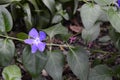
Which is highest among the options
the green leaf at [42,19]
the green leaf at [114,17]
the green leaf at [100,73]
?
the green leaf at [114,17]

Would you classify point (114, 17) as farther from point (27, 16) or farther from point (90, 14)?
point (27, 16)

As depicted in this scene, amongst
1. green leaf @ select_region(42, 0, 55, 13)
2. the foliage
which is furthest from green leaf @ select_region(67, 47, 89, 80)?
green leaf @ select_region(42, 0, 55, 13)

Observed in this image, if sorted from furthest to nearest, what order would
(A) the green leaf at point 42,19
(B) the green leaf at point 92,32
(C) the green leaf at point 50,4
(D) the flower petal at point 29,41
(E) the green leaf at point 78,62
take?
(A) the green leaf at point 42,19, (C) the green leaf at point 50,4, (B) the green leaf at point 92,32, (E) the green leaf at point 78,62, (D) the flower petal at point 29,41

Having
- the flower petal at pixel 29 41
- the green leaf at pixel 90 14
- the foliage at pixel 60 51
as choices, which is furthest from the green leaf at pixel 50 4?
the flower petal at pixel 29 41

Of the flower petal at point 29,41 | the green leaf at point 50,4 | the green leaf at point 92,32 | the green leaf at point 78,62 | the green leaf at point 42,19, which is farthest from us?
the green leaf at point 42,19

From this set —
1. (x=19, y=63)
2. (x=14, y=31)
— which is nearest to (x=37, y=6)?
(x=14, y=31)

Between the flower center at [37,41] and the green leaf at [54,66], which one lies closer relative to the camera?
the flower center at [37,41]

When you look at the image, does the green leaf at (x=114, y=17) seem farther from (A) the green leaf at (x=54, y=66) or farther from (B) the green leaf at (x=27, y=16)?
(B) the green leaf at (x=27, y=16)

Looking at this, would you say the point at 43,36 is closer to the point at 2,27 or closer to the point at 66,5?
the point at 2,27
